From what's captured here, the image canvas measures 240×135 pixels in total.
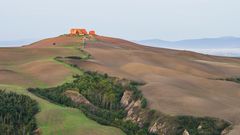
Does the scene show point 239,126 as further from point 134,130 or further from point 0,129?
point 0,129

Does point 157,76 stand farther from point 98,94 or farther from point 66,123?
point 66,123

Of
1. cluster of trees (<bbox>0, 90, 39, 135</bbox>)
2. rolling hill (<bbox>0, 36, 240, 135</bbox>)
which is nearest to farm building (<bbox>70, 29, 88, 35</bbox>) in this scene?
rolling hill (<bbox>0, 36, 240, 135</bbox>)

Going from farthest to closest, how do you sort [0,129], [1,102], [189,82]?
1. [189,82]
2. [1,102]
3. [0,129]

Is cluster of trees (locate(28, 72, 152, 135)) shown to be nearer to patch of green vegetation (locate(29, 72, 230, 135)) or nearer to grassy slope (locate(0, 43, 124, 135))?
patch of green vegetation (locate(29, 72, 230, 135))

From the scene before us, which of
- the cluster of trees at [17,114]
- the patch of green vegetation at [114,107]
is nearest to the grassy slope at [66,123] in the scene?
the cluster of trees at [17,114]

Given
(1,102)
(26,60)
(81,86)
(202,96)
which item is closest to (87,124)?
(1,102)

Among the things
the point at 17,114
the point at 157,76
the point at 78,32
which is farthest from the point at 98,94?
the point at 78,32
